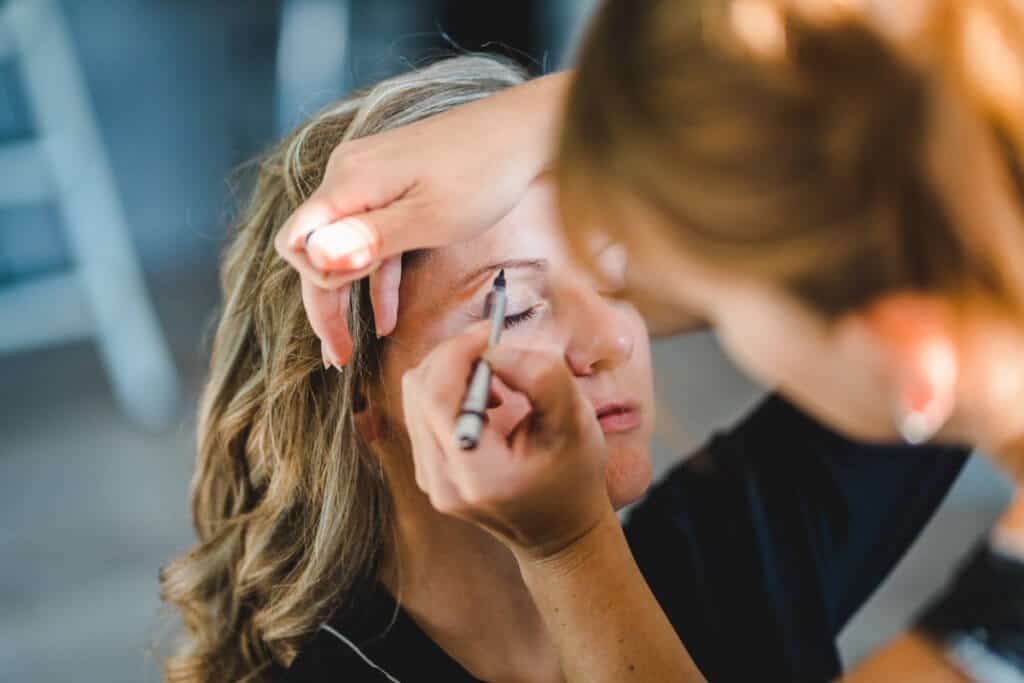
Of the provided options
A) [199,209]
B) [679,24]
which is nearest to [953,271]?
[679,24]

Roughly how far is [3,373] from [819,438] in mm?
2065

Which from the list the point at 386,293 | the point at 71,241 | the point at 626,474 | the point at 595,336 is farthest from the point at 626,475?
the point at 71,241

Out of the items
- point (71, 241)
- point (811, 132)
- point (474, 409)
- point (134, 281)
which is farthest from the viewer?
point (134, 281)

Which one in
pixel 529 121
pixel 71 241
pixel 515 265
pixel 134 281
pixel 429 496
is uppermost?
pixel 529 121

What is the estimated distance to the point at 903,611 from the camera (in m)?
1.73

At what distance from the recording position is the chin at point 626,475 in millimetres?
830

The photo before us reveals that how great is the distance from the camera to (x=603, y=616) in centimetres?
63

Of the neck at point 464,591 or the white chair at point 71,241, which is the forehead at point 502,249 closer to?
the neck at point 464,591

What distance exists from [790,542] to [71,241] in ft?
5.82

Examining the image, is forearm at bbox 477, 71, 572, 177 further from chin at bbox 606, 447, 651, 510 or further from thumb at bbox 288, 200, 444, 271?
chin at bbox 606, 447, 651, 510

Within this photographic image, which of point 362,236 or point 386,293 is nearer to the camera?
point 362,236

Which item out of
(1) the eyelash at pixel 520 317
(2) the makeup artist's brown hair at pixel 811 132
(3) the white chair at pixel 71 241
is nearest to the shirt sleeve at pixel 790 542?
(1) the eyelash at pixel 520 317

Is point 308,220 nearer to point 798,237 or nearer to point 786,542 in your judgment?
point 798,237

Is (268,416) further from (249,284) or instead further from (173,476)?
(173,476)
